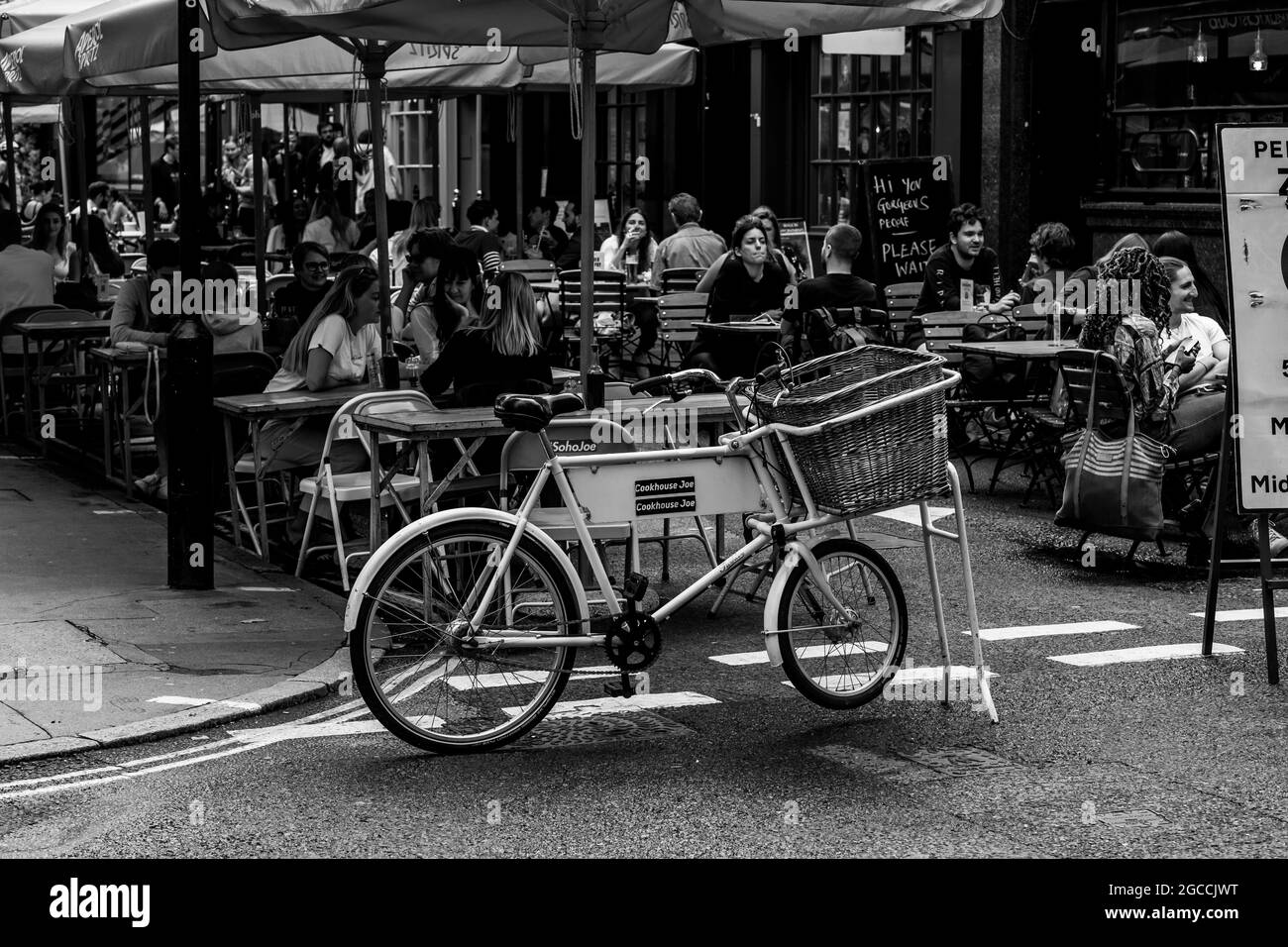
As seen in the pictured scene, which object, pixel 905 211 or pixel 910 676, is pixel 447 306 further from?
pixel 905 211

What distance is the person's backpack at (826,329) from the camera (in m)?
12.2

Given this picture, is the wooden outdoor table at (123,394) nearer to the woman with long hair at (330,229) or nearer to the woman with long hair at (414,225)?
the woman with long hair at (414,225)

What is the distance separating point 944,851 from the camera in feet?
16.8

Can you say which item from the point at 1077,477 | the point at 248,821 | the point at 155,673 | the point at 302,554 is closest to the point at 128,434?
the point at 302,554

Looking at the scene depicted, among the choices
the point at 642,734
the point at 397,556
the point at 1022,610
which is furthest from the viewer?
the point at 1022,610

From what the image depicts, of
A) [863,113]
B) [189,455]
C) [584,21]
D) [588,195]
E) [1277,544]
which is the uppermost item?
[863,113]

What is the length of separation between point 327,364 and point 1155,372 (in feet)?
13.8

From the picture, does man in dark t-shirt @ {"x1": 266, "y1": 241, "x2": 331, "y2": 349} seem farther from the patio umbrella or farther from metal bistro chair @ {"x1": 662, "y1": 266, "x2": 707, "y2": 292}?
metal bistro chair @ {"x1": 662, "y1": 266, "x2": 707, "y2": 292}

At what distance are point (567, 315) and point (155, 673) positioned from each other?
432 inches

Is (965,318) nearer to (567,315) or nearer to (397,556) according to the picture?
(567,315)

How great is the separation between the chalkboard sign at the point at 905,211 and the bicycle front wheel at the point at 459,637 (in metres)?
10.5

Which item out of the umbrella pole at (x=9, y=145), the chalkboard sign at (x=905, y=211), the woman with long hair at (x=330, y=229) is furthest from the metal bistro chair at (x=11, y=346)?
the chalkboard sign at (x=905, y=211)

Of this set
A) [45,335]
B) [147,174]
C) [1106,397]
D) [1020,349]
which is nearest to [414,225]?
[147,174]

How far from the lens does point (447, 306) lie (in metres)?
10.8
